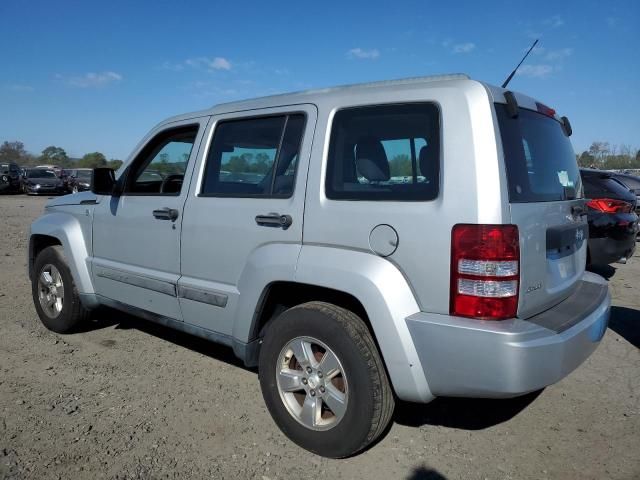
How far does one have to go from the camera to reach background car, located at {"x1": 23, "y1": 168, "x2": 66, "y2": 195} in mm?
27609

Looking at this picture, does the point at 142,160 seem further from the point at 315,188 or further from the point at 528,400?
the point at 528,400

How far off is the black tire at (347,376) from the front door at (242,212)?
270mm

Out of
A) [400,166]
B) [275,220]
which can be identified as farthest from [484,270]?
[275,220]

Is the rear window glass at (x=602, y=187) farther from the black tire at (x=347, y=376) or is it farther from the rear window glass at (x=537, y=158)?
the black tire at (x=347, y=376)

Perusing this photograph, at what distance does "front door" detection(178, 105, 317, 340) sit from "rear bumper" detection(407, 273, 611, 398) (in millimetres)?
Result: 869

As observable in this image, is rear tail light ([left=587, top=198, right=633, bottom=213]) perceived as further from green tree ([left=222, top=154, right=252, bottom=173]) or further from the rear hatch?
green tree ([left=222, top=154, right=252, bottom=173])

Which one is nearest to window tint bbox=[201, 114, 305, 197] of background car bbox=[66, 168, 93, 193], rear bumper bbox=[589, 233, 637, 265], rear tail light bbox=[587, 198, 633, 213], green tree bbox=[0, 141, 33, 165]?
rear bumper bbox=[589, 233, 637, 265]

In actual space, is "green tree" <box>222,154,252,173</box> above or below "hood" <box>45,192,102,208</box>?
above

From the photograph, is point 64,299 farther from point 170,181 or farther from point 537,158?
point 537,158

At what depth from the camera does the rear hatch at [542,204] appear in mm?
2439

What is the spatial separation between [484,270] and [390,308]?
47 centimetres

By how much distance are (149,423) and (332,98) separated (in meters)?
2.28

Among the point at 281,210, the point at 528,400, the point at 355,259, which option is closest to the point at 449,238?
the point at 355,259

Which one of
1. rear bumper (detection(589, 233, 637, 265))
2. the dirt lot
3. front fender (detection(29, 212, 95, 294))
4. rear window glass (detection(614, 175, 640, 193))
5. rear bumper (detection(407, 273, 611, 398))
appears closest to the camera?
rear bumper (detection(407, 273, 611, 398))
